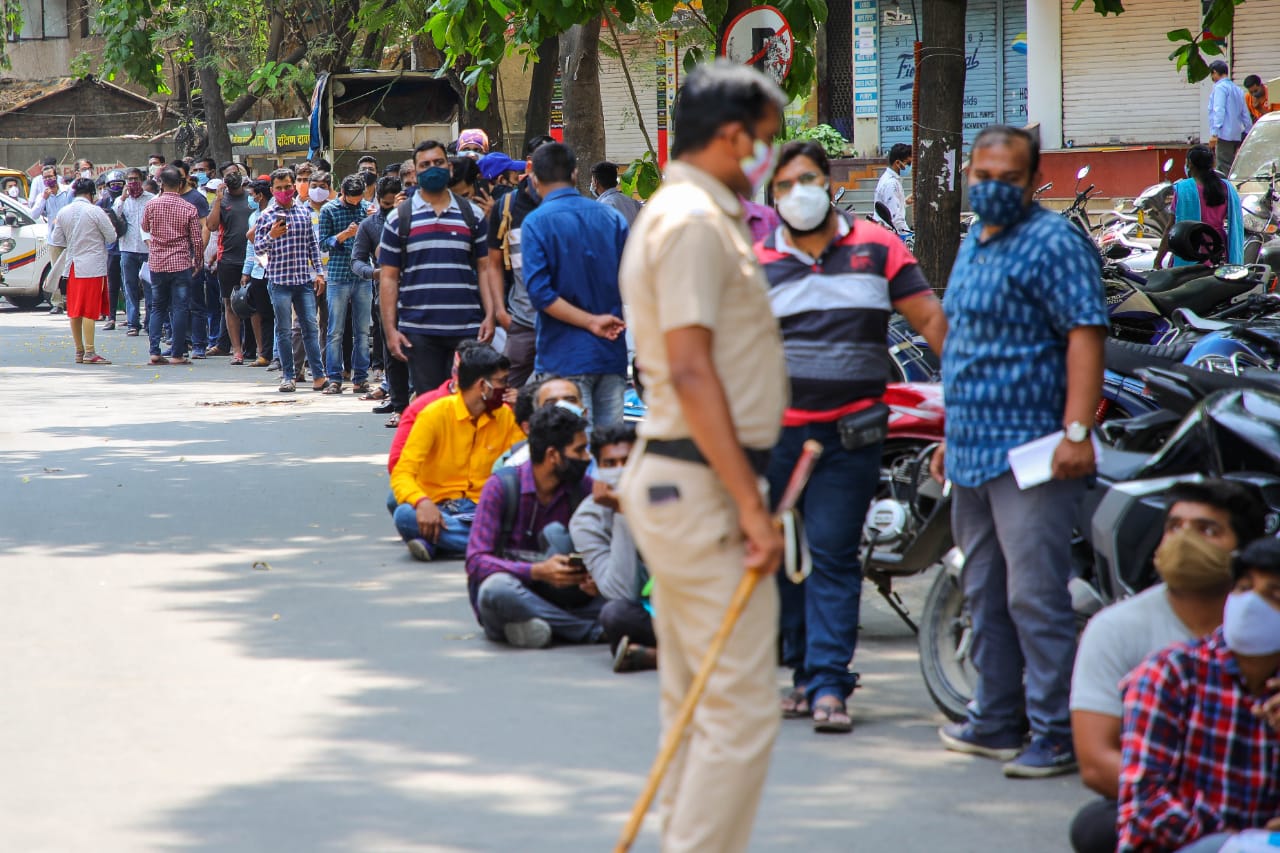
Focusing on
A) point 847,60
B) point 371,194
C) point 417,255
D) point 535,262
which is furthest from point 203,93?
point 535,262

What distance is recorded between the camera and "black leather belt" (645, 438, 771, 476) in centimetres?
383

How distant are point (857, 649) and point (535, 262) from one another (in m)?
2.56

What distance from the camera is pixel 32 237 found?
28.2m

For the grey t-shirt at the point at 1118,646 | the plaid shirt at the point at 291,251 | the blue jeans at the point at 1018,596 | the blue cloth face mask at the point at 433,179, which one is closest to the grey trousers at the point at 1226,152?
the plaid shirt at the point at 291,251

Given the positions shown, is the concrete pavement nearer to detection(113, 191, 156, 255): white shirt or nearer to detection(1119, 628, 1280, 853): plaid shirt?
detection(1119, 628, 1280, 853): plaid shirt

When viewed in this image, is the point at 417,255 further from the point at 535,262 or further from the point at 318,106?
the point at 318,106

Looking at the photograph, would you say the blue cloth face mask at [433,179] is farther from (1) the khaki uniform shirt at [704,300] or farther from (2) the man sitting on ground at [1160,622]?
(2) the man sitting on ground at [1160,622]

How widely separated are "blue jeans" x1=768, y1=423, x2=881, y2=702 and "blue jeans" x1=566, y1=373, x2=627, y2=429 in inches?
104

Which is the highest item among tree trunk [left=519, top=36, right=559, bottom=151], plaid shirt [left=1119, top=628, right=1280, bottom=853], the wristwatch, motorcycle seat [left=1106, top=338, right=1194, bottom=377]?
tree trunk [left=519, top=36, right=559, bottom=151]

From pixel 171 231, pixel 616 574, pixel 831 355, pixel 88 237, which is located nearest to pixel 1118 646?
pixel 831 355

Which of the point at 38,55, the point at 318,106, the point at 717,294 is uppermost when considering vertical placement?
the point at 38,55

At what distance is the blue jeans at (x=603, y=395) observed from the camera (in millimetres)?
8633

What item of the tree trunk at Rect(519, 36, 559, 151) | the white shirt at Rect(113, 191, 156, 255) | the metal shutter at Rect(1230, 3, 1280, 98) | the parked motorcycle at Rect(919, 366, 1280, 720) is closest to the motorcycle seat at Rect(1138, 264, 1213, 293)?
the parked motorcycle at Rect(919, 366, 1280, 720)

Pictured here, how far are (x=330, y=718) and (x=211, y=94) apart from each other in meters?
27.1
